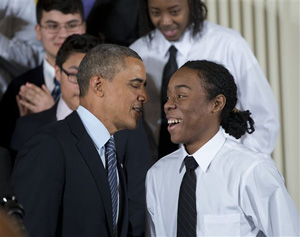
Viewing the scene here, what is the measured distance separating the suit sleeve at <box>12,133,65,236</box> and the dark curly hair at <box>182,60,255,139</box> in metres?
0.50

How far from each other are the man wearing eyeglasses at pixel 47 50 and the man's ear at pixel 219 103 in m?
0.95

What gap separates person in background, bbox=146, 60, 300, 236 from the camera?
201 cm

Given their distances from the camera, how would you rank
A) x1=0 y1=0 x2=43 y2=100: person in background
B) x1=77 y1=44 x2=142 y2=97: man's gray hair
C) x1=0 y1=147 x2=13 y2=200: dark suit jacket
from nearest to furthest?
1. x1=0 y1=147 x2=13 y2=200: dark suit jacket
2. x1=77 y1=44 x2=142 y2=97: man's gray hair
3. x1=0 y1=0 x2=43 y2=100: person in background

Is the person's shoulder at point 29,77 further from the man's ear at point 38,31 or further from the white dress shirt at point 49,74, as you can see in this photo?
the man's ear at point 38,31

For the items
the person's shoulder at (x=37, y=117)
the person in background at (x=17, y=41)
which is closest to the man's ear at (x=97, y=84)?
the person's shoulder at (x=37, y=117)

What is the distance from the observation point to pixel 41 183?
1960 mm

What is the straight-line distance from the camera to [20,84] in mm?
3047

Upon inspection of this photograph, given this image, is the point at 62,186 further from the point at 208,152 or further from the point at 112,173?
the point at 208,152

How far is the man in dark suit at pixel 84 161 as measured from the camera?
6.44 ft

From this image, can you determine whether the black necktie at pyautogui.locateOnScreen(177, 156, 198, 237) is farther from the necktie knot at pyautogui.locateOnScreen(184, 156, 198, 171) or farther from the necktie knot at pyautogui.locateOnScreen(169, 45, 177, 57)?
the necktie knot at pyautogui.locateOnScreen(169, 45, 177, 57)

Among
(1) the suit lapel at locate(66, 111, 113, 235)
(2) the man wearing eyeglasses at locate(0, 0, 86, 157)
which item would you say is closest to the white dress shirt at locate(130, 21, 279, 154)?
(2) the man wearing eyeglasses at locate(0, 0, 86, 157)

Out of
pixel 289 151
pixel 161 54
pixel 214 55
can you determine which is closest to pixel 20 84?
pixel 161 54

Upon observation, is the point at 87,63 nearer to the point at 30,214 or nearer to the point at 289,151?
the point at 30,214

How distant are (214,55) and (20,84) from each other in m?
0.81
